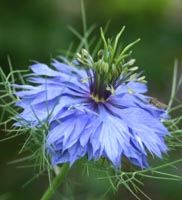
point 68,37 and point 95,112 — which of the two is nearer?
point 95,112

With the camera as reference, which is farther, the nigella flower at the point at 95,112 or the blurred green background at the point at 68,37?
the blurred green background at the point at 68,37

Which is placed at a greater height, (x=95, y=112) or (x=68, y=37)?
(x=68, y=37)

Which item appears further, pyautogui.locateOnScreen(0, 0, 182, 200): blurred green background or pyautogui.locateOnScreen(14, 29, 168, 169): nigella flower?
pyautogui.locateOnScreen(0, 0, 182, 200): blurred green background

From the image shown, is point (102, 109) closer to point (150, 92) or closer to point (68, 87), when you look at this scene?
point (68, 87)

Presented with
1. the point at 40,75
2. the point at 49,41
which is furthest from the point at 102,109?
the point at 49,41
